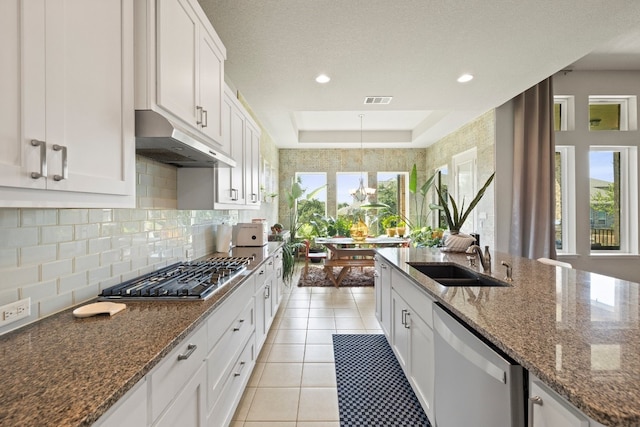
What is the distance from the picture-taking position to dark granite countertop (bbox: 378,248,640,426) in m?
0.68

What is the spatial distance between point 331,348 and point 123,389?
2417 mm

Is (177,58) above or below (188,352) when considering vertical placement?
above

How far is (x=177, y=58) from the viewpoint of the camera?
1.49 meters

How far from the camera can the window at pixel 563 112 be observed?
175 inches

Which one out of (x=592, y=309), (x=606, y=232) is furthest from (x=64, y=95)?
(x=606, y=232)

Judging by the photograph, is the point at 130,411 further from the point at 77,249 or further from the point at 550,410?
the point at 550,410

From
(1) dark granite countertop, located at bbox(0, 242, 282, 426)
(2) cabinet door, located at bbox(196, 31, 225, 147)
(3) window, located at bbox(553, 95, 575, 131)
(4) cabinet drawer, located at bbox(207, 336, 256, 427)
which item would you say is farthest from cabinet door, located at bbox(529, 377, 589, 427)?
(3) window, located at bbox(553, 95, 575, 131)

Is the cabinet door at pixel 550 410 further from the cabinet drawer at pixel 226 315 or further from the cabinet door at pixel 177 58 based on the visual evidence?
the cabinet door at pixel 177 58

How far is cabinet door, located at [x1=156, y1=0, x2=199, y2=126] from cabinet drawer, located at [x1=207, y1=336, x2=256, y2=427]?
56.4 inches

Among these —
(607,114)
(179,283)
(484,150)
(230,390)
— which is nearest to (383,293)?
(230,390)

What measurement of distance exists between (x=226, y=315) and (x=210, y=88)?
1.40 metres

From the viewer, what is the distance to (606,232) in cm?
451

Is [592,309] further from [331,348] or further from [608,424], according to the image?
[331,348]

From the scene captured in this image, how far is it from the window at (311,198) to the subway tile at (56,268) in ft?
22.0
